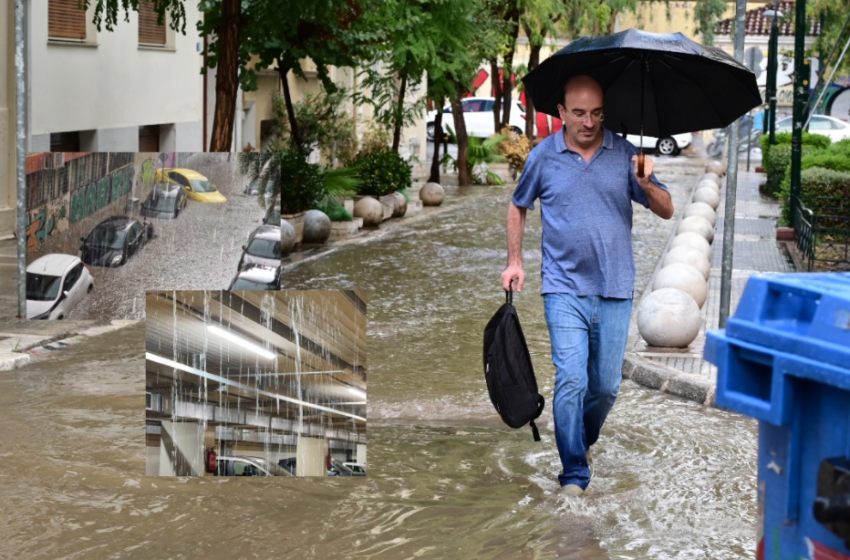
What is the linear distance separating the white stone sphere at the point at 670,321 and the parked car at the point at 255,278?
271cm

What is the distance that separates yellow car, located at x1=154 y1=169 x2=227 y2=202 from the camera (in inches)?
386

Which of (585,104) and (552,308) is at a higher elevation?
(585,104)

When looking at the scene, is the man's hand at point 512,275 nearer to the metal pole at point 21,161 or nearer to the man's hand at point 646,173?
the man's hand at point 646,173

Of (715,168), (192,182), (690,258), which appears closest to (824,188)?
(690,258)

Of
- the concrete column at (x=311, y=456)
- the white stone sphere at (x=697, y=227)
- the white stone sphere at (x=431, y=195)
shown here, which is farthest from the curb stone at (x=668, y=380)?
the white stone sphere at (x=431, y=195)

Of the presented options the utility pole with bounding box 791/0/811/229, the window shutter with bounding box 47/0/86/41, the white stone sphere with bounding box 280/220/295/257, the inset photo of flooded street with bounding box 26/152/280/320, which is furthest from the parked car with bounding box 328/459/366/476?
the window shutter with bounding box 47/0/86/41

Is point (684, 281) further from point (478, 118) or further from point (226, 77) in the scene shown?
point (478, 118)

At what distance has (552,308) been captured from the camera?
6285mm

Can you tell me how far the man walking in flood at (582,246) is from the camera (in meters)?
6.23

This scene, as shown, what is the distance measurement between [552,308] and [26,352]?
190 inches

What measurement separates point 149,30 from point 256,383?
16.8m

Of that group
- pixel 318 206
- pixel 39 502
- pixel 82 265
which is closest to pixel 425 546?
pixel 39 502

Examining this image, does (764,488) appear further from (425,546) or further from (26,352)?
(26,352)

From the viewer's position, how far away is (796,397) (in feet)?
12.0
